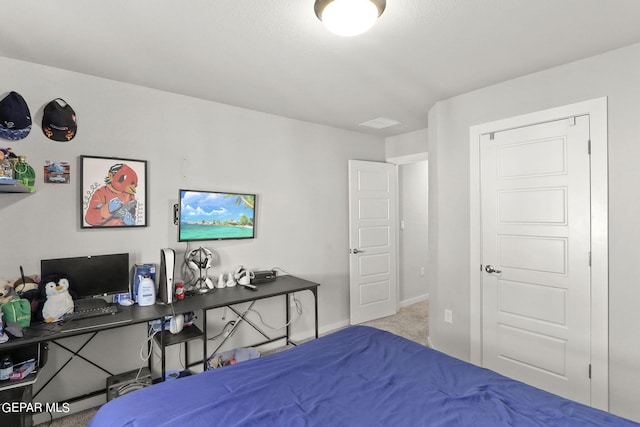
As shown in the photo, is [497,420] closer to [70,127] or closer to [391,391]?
[391,391]

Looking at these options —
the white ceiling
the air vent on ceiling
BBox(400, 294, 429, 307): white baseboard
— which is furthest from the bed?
BBox(400, 294, 429, 307): white baseboard

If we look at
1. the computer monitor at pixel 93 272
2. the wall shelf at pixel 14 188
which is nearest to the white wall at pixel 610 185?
the computer monitor at pixel 93 272

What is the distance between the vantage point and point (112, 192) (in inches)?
103

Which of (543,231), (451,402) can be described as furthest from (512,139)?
(451,402)

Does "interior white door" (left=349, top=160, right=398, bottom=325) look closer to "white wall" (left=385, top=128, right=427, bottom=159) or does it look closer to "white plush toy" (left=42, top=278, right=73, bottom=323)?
→ "white wall" (left=385, top=128, right=427, bottom=159)

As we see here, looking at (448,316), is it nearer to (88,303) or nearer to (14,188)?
(88,303)

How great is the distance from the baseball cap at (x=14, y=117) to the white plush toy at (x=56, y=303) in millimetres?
1071

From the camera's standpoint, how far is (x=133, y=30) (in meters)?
1.92

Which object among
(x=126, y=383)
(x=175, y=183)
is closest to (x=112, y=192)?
(x=175, y=183)

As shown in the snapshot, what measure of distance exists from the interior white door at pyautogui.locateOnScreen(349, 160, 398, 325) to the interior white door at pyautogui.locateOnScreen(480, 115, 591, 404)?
166 cm

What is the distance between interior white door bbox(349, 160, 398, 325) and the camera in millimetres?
4250

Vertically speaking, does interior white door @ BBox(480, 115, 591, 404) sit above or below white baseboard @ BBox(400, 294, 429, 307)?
above

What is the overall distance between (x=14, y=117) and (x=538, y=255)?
13.2 feet

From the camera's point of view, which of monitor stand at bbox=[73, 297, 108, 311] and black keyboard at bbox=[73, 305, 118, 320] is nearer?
black keyboard at bbox=[73, 305, 118, 320]
